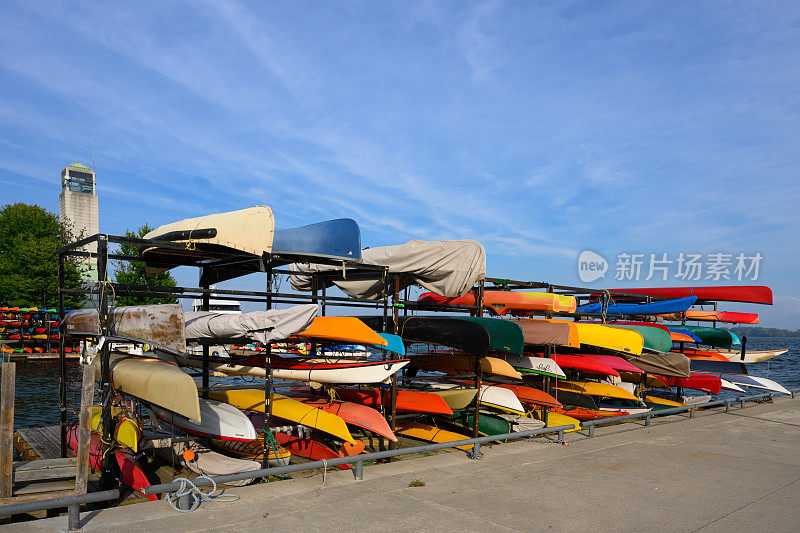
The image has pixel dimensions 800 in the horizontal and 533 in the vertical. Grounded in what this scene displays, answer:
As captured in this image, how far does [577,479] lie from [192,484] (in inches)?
201

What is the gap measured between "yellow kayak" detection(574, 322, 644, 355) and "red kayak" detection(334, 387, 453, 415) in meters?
4.38

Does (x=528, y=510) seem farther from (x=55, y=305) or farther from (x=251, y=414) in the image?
(x=55, y=305)

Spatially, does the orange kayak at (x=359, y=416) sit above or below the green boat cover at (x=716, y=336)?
below

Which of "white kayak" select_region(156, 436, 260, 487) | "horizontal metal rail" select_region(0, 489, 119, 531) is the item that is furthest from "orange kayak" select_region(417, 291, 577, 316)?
"horizontal metal rail" select_region(0, 489, 119, 531)

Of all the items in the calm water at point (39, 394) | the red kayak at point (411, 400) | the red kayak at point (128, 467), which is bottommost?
the calm water at point (39, 394)

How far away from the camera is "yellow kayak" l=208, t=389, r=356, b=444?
829cm

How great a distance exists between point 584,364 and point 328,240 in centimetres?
741

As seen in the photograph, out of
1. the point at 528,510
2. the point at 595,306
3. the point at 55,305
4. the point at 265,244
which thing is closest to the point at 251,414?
the point at 265,244

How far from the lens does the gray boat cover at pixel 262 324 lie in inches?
279

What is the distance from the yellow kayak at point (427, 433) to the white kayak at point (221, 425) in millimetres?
3554

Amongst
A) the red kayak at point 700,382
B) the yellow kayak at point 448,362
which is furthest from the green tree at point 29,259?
the red kayak at point 700,382

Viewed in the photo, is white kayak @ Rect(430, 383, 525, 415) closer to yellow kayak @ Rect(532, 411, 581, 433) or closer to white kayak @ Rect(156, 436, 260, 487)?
yellow kayak @ Rect(532, 411, 581, 433)

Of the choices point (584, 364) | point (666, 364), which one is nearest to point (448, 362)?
point (584, 364)

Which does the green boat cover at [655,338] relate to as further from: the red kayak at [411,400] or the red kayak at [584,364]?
the red kayak at [411,400]
